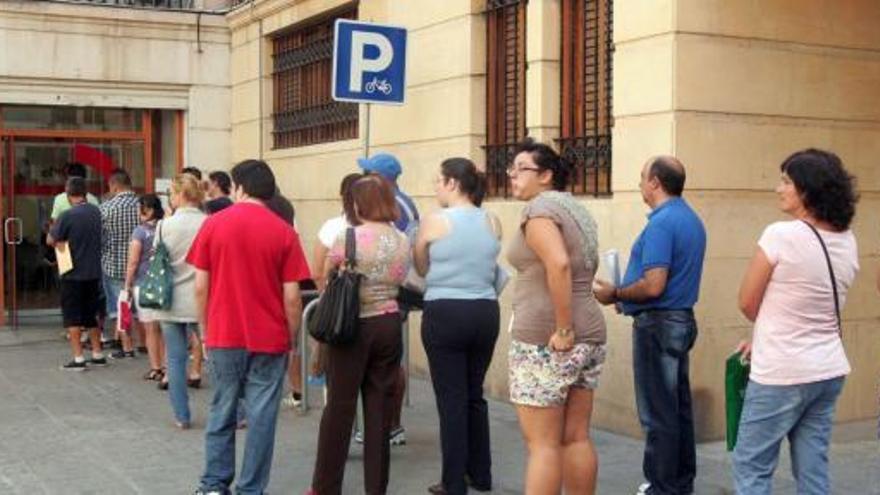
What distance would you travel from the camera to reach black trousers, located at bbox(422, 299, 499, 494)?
19.3 ft

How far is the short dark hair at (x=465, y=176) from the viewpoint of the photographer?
601 cm

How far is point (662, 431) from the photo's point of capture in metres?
5.86

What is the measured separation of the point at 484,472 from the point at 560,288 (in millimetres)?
1765

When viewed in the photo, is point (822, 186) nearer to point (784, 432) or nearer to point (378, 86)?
point (784, 432)

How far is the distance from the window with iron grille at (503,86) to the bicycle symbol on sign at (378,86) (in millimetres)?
1159

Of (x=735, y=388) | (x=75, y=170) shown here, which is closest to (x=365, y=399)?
(x=735, y=388)

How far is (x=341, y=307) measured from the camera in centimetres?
556

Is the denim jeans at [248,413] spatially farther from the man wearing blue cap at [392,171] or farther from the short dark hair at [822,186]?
the short dark hair at [822,186]

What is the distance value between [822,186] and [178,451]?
4532 millimetres

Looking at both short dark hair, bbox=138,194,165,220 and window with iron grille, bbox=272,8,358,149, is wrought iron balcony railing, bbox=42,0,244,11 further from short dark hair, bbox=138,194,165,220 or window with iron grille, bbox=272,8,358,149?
short dark hair, bbox=138,194,165,220

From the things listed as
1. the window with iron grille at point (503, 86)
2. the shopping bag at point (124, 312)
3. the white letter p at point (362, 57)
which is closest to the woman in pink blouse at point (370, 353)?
the white letter p at point (362, 57)

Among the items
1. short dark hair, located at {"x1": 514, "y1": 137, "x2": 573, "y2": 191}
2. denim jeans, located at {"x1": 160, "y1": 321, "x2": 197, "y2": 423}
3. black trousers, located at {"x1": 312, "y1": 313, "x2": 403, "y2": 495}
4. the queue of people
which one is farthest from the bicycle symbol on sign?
short dark hair, located at {"x1": 514, "y1": 137, "x2": 573, "y2": 191}

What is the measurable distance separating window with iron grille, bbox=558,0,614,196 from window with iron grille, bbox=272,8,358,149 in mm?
3715

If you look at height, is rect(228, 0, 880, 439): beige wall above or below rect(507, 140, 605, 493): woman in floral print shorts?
above
